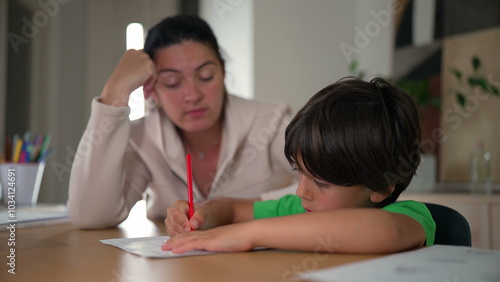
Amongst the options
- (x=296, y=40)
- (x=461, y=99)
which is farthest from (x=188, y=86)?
(x=296, y=40)

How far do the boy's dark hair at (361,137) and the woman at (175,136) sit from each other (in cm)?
38

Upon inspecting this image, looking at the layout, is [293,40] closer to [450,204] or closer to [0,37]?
[450,204]

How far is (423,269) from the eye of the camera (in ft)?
1.66

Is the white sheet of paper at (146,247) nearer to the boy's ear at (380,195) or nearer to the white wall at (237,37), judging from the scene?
the boy's ear at (380,195)

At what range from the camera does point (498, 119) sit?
212 cm

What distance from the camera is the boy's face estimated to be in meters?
0.81

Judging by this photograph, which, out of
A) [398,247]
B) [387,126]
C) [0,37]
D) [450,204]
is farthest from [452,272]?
[0,37]

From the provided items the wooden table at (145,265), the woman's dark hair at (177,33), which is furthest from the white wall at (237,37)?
the wooden table at (145,265)

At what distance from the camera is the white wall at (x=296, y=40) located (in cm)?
260

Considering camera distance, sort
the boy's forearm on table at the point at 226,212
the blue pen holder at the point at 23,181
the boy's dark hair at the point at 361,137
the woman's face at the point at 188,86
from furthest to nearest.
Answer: the blue pen holder at the point at 23,181 < the woman's face at the point at 188,86 < the boy's forearm on table at the point at 226,212 < the boy's dark hair at the point at 361,137

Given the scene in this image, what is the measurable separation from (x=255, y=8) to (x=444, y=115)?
3.36ft

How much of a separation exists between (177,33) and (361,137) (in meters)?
0.71

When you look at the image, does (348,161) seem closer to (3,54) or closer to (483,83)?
(483,83)

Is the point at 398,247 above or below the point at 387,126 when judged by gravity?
below
